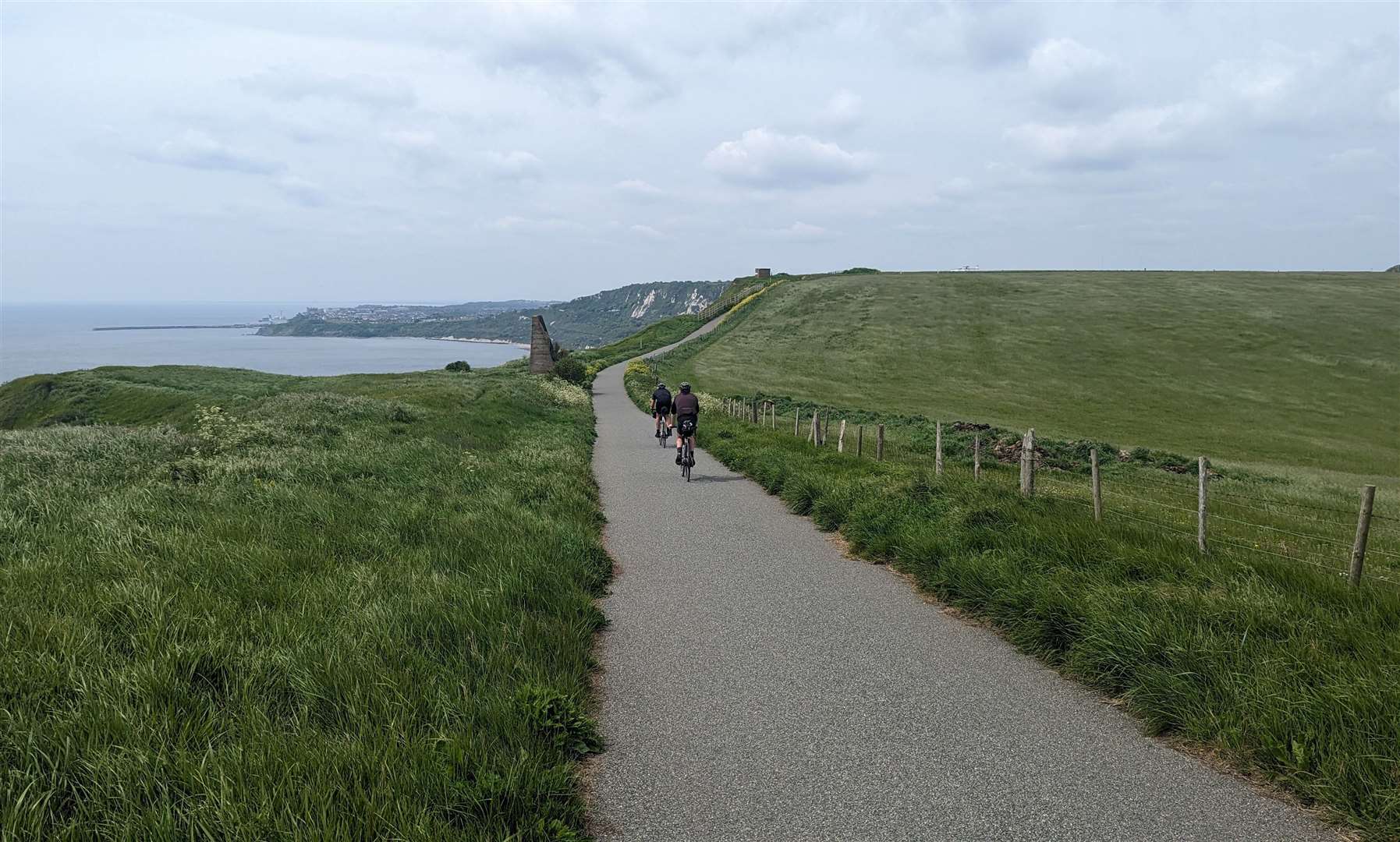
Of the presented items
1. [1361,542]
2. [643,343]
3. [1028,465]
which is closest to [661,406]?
[1028,465]

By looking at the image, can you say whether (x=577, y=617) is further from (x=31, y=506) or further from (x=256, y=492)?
(x=31, y=506)

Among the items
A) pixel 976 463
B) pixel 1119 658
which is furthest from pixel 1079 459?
pixel 1119 658

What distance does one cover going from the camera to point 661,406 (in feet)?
70.6

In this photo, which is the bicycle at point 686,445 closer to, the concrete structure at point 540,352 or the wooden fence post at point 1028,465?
the wooden fence post at point 1028,465

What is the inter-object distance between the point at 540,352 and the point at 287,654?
191 feet

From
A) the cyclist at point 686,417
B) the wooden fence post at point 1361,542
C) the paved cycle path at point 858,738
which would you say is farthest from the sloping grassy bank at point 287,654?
the wooden fence post at point 1361,542

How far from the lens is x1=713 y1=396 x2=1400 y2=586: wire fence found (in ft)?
27.4

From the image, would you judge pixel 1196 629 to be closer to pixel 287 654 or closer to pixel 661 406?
pixel 287 654

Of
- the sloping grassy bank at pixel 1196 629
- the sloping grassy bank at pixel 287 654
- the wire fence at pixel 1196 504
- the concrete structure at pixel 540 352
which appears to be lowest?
the wire fence at pixel 1196 504

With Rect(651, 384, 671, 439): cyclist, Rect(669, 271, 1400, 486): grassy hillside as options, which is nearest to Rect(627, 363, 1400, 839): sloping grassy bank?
Rect(651, 384, 671, 439): cyclist

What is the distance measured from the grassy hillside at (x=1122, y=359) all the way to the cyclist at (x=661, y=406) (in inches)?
873

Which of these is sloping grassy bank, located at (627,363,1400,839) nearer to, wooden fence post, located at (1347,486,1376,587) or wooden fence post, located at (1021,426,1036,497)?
wooden fence post, located at (1347,486,1376,587)

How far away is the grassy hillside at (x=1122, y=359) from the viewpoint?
1527 inches

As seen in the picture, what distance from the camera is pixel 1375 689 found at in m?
4.62
